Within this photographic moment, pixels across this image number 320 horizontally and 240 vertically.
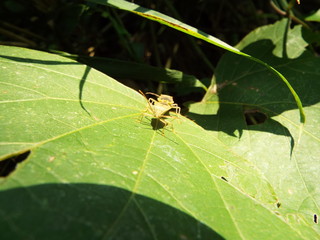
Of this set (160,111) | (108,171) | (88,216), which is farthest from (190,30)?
(88,216)

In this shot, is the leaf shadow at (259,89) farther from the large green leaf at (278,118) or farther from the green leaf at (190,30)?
the green leaf at (190,30)

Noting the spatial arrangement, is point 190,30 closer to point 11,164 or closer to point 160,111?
point 160,111

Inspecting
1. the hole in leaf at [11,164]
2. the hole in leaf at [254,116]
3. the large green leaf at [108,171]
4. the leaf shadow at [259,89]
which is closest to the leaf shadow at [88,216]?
the large green leaf at [108,171]

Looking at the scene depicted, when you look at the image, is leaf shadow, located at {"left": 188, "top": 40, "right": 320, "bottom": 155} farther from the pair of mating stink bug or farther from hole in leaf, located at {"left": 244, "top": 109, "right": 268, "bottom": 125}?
the pair of mating stink bug

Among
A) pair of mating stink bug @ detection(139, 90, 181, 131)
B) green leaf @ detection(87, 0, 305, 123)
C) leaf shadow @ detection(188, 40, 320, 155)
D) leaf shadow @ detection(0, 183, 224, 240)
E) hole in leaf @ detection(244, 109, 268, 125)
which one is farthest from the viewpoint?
hole in leaf @ detection(244, 109, 268, 125)

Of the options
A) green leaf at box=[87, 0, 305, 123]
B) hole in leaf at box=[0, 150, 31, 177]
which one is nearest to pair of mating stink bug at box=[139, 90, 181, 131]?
green leaf at box=[87, 0, 305, 123]

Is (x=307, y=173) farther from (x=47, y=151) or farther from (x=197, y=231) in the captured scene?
(x=47, y=151)

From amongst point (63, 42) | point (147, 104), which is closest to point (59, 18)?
point (63, 42)
